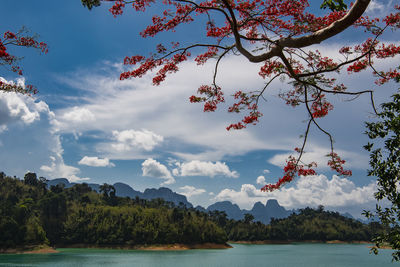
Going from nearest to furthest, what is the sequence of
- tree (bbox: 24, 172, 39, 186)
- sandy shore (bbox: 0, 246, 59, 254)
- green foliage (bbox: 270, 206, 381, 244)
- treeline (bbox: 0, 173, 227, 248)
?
sandy shore (bbox: 0, 246, 59, 254) → treeline (bbox: 0, 173, 227, 248) → tree (bbox: 24, 172, 39, 186) → green foliage (bbox: 270, 206, 381, 244)

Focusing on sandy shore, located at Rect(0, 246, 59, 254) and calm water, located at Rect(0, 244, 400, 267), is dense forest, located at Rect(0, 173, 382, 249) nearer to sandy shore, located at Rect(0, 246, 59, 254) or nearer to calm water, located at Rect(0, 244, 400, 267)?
sandy shore, located at Rect(0, 246, 59, 254)

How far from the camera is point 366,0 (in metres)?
3.63

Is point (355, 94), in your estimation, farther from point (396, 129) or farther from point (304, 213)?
point (304, 213)

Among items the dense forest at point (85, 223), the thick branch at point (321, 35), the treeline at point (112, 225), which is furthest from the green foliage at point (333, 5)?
the treeline at point (112, 225)

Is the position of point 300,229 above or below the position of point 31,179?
below

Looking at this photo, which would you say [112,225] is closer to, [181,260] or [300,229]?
[181,260]

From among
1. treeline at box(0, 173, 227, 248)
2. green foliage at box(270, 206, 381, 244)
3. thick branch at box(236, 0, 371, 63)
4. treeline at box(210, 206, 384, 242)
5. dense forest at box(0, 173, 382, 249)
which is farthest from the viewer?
green foliage at box(270, 206, 381, 244)

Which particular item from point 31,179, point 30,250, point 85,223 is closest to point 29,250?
point 30,250

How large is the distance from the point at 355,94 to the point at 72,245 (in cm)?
7382

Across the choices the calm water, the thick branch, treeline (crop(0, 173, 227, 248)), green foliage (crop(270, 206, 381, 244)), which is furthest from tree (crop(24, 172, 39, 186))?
the thick branch

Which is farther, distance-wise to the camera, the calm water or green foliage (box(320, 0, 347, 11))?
the calm water

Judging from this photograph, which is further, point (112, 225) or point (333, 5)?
point (112, 225)

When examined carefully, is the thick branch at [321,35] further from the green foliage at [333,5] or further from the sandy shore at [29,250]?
the sandy shore at [29,250]

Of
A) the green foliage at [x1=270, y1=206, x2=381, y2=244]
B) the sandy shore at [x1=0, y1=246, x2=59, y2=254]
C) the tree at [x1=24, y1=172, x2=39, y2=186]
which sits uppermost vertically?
the tree at [x1=24, y1=172, x2=39, y2=186]
